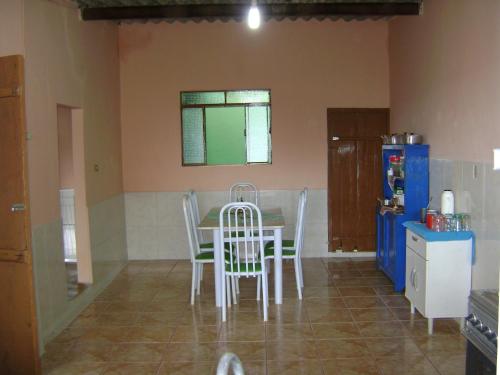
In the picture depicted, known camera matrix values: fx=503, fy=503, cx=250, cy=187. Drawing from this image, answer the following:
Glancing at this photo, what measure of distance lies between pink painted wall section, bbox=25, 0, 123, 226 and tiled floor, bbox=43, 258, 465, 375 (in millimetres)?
1002

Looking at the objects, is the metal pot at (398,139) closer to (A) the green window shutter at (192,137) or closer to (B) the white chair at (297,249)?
(B) the white chair at (297,249)

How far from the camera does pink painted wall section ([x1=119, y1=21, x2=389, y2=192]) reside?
6078 mm

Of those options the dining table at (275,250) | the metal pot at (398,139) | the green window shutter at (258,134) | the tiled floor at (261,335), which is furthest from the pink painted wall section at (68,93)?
the metal pot at (398,139)

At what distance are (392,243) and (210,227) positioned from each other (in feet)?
5.96

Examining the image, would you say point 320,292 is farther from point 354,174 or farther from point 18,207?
point 18,207

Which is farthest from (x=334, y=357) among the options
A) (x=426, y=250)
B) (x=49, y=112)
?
(x=49, y=112)

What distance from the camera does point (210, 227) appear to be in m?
4.22

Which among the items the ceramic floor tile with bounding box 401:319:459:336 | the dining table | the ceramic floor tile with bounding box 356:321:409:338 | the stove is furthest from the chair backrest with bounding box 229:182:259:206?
the stove

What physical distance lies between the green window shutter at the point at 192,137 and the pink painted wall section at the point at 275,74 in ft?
0.30

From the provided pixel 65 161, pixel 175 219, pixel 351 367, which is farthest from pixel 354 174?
pixel 65 161

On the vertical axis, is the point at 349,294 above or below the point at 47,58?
below

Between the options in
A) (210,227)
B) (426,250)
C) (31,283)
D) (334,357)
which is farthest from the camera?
(210,227)

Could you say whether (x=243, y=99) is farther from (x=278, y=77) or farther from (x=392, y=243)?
(x=392, y=243)

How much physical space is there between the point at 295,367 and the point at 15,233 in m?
1.93
